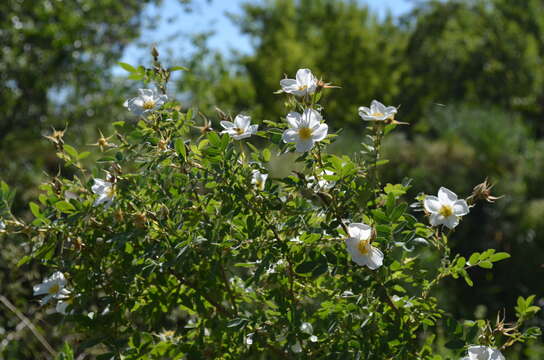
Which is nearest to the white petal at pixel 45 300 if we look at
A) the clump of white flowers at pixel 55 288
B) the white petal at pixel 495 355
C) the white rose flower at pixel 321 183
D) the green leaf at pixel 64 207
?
the clump of white flowers at pixel 55 288

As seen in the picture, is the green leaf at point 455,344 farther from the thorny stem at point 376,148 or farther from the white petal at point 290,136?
the white petal at point 290,136

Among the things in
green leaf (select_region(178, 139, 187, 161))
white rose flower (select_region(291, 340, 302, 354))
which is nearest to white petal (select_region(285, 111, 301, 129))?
green leaf (select_region(178, 139, 187, 161))

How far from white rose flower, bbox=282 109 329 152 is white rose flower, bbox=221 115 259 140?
11 cm

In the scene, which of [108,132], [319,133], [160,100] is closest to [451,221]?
[319,133]

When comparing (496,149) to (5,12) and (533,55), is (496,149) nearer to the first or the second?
(5,12)

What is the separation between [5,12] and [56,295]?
482cm

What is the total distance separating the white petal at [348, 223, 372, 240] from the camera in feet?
4.01

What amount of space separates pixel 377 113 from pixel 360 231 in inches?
13.3

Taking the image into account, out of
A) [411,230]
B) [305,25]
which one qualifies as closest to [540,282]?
[411,230]

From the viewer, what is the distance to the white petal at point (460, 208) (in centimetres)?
131

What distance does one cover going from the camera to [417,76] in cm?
1493

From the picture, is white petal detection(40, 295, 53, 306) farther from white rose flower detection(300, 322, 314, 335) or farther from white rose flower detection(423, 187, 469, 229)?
white rose flower detection(423, 187, 469, 229)

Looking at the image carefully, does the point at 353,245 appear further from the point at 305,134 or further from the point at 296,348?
the point at 296,348

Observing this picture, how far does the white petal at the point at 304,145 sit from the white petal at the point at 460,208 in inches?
14.7
